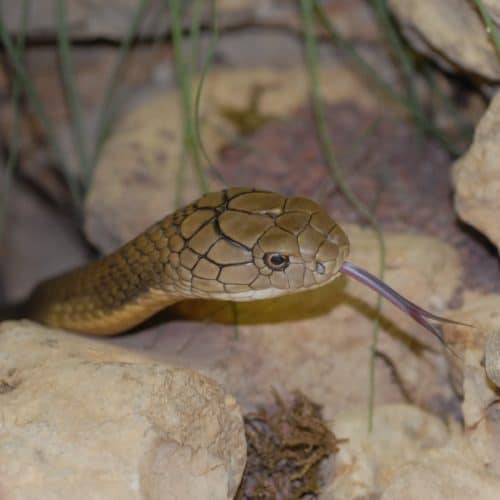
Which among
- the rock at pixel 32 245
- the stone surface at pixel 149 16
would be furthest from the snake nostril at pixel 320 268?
the rock at pixel 32 245

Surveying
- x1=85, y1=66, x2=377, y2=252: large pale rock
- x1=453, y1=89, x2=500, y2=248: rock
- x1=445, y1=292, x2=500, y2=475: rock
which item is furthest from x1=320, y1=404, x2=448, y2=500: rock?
x1=85, y1=66, x2=377, y2=252: large pale rock

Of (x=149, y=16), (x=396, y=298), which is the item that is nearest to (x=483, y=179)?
(x=396, y=298)

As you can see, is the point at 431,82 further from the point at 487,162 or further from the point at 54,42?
the point at 54,42

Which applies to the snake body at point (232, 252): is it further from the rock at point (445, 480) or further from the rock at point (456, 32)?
the rock at point (456, 32)

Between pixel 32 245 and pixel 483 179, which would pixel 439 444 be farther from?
pixel 32 245

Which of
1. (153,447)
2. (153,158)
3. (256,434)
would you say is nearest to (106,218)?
(153,158)

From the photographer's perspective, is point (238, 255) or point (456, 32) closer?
point (238, 255)
